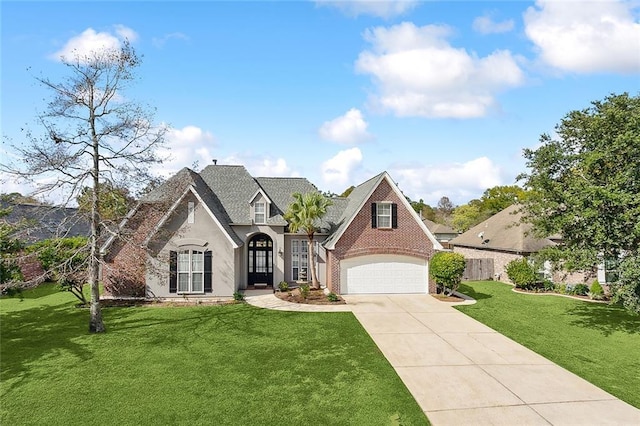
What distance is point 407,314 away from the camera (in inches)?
667

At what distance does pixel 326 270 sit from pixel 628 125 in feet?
54.2

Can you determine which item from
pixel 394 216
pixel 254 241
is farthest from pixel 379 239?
pixel 254 241

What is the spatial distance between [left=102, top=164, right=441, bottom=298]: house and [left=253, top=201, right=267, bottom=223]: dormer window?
0.06 meters

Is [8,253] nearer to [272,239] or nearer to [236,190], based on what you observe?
[236,190]

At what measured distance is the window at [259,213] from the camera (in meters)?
23.1

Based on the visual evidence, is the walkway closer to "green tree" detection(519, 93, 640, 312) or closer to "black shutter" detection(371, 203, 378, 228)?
"green tree" detection(519, 93, 640, 312)

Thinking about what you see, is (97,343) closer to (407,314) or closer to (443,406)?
(443,406)

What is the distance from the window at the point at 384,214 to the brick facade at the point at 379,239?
1.02 feet

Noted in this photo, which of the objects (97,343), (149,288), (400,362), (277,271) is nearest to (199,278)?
(149,288)

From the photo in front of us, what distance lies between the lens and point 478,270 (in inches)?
1134

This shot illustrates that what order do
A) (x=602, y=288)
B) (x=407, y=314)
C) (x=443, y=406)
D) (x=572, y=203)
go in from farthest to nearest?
(x=602, y=288), (x=407, y=314), (x=572, y=203), (x=443, y=406)

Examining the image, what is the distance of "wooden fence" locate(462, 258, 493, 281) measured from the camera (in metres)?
28.7

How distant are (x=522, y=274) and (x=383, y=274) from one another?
9.35m

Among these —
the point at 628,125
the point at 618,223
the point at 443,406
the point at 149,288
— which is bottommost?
the point at 443,406
